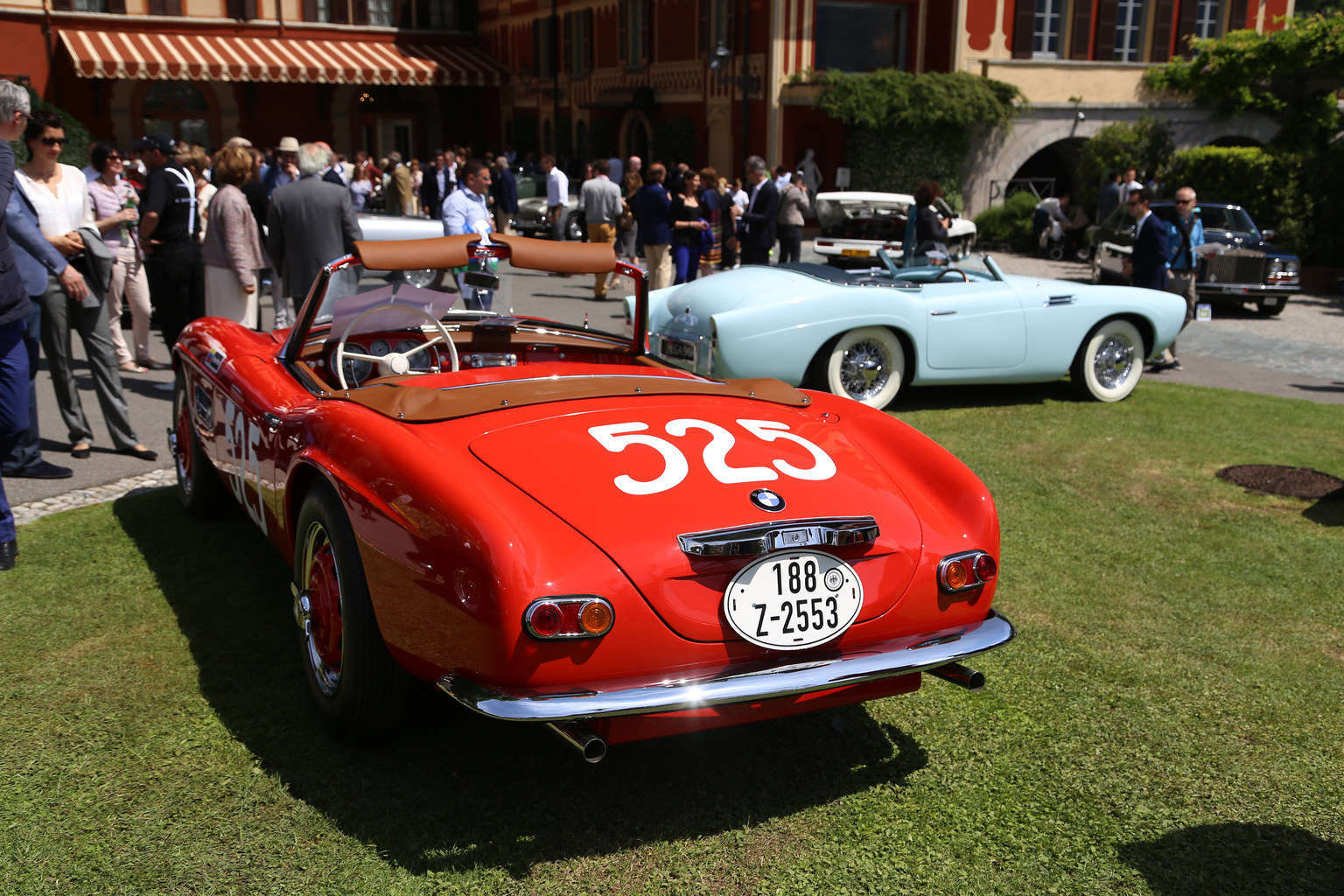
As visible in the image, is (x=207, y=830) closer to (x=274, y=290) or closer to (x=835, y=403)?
(x=835, y=403)

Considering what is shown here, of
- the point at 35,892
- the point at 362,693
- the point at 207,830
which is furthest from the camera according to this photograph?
the point at 362,693

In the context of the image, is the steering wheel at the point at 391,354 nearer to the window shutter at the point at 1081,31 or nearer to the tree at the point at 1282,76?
the tree at the point at 1282,76

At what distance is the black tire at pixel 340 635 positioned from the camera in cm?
300

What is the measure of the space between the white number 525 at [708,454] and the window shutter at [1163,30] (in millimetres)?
26261

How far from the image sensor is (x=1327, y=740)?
11.2ft

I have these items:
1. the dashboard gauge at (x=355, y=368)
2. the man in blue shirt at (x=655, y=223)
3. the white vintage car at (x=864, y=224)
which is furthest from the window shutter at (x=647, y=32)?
the dashboard gauge at (x=355, y=368)

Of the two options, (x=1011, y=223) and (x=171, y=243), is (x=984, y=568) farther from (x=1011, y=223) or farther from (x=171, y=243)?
(x=1011, y=223)

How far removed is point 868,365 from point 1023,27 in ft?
65.6

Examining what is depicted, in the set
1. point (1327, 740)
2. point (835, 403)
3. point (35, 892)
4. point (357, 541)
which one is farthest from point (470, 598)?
point (1327, 740)

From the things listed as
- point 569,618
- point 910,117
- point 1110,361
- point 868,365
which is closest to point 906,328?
point 868,365

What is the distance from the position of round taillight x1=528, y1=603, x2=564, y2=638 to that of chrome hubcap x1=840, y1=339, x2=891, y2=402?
5.43 m

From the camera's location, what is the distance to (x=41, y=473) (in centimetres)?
612

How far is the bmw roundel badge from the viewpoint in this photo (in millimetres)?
2896

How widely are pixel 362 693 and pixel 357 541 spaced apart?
428mm
